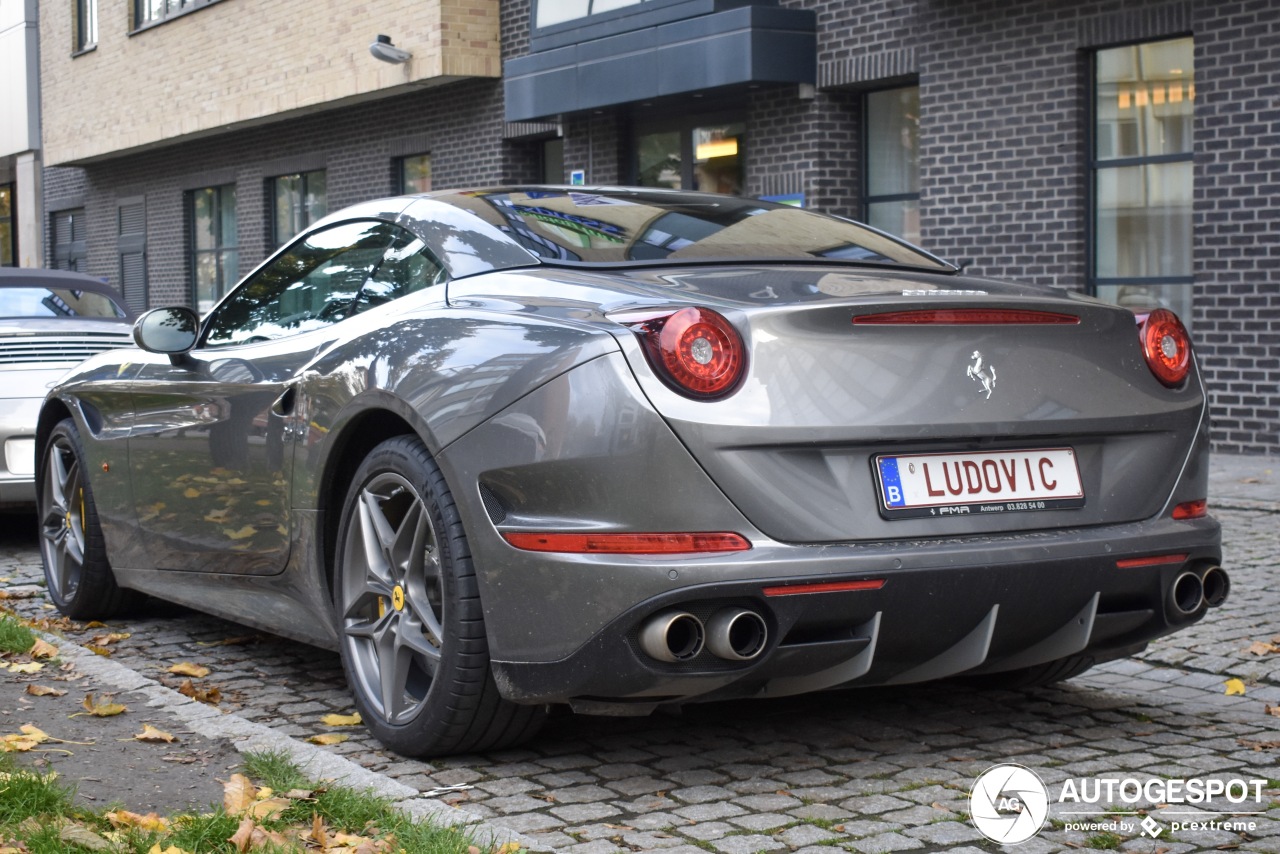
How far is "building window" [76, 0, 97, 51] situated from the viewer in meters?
27.0

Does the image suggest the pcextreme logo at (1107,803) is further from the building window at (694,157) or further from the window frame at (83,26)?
the window frame at (83,26)

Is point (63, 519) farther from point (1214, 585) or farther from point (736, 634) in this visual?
point (1214, 585)

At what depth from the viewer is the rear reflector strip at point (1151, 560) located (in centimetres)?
379

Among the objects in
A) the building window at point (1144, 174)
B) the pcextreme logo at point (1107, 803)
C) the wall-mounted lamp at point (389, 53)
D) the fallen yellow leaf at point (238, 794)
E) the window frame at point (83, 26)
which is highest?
the window frame at point (83, 26)

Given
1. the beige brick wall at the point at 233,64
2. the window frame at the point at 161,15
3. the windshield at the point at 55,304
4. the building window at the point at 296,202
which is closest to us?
the windshield at the point at 55,304

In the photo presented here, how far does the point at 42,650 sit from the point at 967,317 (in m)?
3.14

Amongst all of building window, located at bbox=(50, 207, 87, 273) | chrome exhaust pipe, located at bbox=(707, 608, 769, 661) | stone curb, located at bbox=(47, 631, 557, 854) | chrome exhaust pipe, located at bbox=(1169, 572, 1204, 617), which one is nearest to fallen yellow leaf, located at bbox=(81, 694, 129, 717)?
stone curb, located at bbox=(47, 631, 557, 854)

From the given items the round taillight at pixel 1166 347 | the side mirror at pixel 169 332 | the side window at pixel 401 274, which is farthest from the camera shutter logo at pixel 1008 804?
the side mirror at pixel 169 332

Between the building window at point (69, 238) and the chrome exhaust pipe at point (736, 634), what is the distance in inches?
1105

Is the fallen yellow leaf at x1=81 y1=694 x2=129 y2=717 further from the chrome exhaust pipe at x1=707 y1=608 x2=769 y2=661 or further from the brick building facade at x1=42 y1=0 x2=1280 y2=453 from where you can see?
the brick building facade at x1=42 y1=0 x2=1280 y2=453

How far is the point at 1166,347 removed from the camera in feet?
13.2

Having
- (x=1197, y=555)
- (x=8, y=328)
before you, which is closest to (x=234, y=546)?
(x=1197, y=555)

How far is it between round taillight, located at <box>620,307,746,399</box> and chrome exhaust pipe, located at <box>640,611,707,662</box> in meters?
0.46

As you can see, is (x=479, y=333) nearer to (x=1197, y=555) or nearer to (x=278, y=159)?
(x=1197, y=555)
